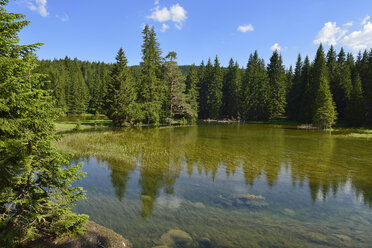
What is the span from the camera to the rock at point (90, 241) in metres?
6.38

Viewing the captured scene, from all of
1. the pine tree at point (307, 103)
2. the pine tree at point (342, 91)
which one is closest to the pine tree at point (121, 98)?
the pine tree at point (307, 103)

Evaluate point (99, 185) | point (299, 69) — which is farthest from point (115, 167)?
point (299, 69)

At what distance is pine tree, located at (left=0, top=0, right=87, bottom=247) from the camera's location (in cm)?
605

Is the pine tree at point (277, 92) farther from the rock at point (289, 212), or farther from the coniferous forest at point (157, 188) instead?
the rock at point (289, 212)

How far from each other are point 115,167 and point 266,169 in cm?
1105

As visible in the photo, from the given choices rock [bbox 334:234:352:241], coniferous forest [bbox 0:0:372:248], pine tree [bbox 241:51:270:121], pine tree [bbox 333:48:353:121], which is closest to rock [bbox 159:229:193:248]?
coniferous forest [bbox 0:0:372:248]

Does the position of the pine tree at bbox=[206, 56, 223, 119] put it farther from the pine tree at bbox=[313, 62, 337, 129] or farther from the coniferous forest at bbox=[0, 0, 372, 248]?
the coniferous forest at bbox=[0, 0, 372, 248]

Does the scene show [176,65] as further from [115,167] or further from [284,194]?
[284,194]

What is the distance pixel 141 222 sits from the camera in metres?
9.02

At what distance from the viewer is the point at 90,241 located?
22.1 ft

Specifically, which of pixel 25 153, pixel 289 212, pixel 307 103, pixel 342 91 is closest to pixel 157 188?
pixel 289 212

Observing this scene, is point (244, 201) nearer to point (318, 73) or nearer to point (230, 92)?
point (318, 73)

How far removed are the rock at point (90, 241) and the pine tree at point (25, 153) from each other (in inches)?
9.4

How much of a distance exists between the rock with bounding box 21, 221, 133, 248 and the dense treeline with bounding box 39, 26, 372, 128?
36.2 metres
